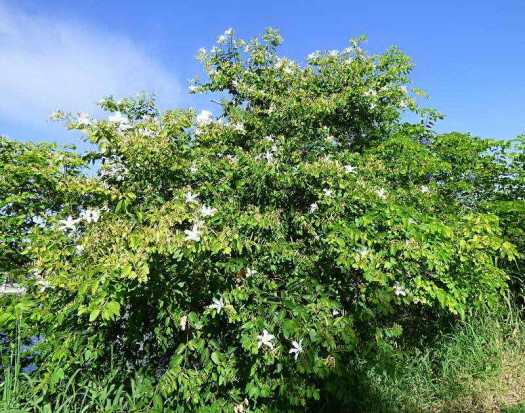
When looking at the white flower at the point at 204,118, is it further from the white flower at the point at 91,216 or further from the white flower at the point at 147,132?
the white flower at the point at 91,216

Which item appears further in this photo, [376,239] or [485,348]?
[485,348]

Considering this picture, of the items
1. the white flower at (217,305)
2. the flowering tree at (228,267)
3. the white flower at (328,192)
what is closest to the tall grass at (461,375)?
the flowering tree at (228,267)

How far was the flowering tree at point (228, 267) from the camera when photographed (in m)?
2.28

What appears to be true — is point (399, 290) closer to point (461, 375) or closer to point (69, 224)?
point (461, 375)

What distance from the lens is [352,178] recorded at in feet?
11.1

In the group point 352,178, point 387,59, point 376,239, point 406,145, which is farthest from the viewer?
point 387,59

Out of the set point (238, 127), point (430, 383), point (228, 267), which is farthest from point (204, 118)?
point (430, 383)

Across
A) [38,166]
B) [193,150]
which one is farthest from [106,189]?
[193,150]

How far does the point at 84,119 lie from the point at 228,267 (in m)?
1.55

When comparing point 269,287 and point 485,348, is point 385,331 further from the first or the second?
point 485,348

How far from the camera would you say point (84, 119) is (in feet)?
8.89

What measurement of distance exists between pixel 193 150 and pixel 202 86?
3.08 metres

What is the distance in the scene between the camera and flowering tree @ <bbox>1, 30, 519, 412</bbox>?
2275 mm

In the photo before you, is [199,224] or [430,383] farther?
[430,383]
